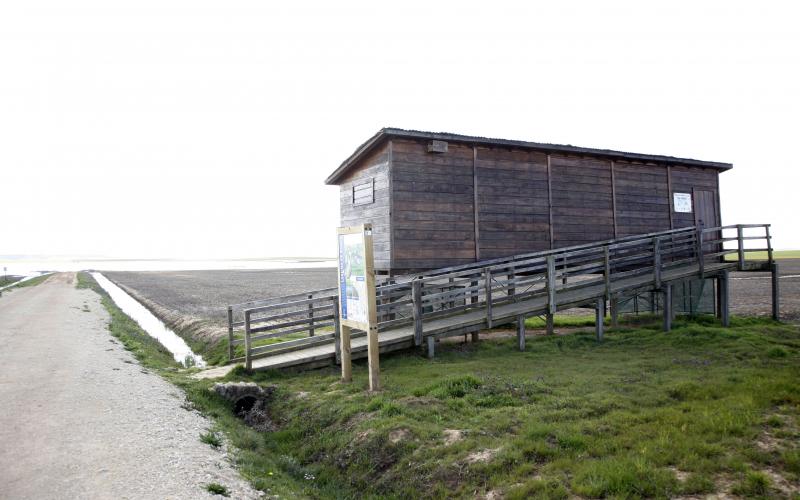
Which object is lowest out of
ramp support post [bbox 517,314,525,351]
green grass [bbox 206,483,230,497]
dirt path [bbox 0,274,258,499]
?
green grass [bbox 206,483,230,497]

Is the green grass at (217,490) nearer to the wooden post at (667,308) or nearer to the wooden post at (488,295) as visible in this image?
the wooden post at (488,295)

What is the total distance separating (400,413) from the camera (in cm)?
854

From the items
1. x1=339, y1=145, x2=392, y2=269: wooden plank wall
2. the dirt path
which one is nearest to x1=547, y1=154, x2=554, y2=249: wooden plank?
x1=339, y1=145, x2=392, y2=269: wooden plank wall

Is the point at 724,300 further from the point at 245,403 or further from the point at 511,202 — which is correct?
the point at 245,403

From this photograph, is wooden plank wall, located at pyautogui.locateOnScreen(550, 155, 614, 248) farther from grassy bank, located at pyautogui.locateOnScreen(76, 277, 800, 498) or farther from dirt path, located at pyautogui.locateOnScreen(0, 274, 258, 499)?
dirt path, located at pyautogui.locateOnScreen(0, 274, 258, 499)

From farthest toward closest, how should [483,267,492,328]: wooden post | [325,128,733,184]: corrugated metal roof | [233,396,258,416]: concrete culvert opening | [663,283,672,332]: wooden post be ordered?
[663,283,672,332]: wooden post → [325,128,733,184]: corrugated metal roof → [483,267,492,328]: wooden post → [233,396,258,416]: concrete culvert opening

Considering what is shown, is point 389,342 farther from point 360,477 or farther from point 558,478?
point 558,478

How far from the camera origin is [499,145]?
16.2 m

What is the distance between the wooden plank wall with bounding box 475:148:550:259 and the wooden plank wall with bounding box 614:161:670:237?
10.4 ft

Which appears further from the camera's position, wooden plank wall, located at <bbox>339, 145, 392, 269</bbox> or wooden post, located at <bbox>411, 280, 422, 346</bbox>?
wooden plank wall, located at <bbox>339, 145, 392, 269</bbox>

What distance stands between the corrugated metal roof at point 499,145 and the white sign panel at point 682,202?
1.10 metres

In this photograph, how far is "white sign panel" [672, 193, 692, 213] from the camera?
64.5 ft

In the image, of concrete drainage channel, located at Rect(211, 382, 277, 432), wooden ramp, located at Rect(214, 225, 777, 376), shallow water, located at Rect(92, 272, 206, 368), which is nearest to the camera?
concrete drainage channel, located at Rect(211, 382, 277, 432)

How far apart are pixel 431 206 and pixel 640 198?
816cm
